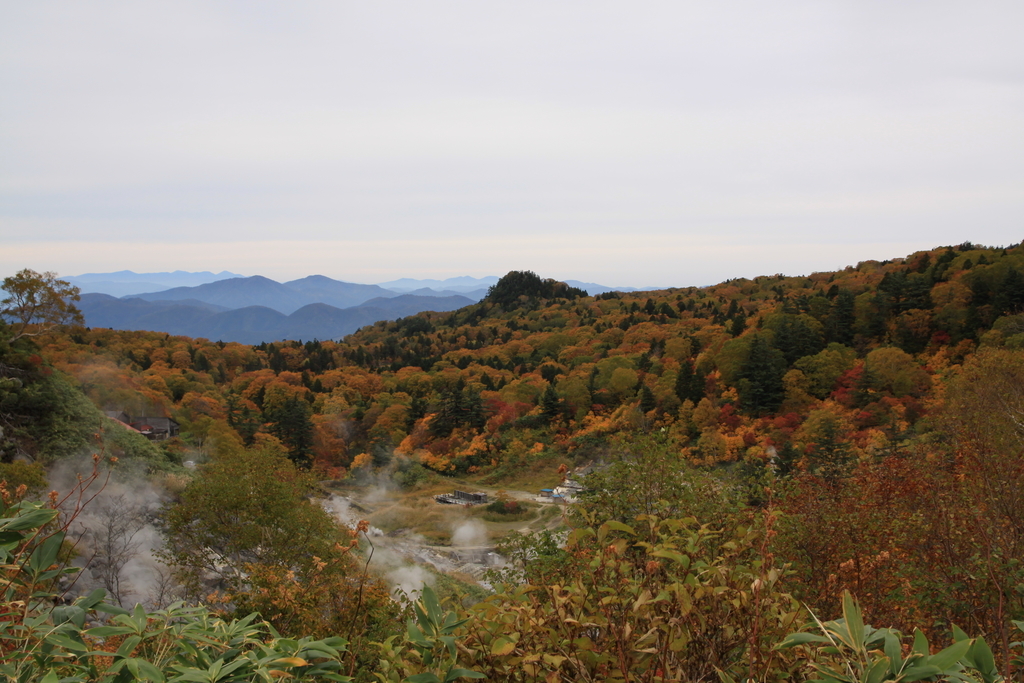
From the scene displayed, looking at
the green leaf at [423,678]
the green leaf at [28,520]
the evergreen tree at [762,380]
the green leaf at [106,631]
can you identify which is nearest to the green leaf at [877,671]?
the green leaf at [423,678]

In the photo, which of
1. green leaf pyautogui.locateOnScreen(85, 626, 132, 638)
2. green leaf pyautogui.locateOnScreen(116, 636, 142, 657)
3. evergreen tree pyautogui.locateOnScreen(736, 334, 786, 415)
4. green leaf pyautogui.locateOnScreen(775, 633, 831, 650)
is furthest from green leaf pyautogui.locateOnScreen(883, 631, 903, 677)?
evergreen tree pyautogui.locateOnScreen(736, 334, 786, 415)

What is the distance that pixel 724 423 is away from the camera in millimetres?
36531

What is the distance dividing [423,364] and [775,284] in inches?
2162

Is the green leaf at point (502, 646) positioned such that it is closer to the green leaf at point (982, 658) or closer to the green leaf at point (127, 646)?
the green leaf at point (127, 646)

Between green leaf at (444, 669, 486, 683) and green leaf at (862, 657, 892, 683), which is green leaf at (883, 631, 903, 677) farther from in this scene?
green leaf at (444, 669, 486, 683)

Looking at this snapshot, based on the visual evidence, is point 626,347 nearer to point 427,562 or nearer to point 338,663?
point 427,562

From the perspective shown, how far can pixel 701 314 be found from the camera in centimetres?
7375

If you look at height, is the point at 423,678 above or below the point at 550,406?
above

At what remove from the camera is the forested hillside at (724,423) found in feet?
15.5

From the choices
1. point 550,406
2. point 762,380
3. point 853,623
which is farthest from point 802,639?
point 550,406

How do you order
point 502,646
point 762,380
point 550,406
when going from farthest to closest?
point 550,406
point 762,380
point 502,646

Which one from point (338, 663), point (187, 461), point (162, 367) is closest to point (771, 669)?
point (338, 663)

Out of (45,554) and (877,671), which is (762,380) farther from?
(45,554)

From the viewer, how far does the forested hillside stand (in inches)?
186
